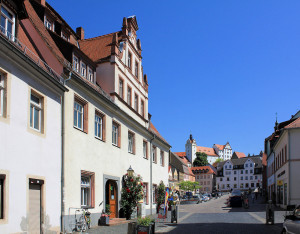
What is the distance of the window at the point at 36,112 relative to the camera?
1384cm

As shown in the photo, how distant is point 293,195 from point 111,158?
19.9 metres

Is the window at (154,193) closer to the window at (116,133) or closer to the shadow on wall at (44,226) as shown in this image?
the window at (116,133)

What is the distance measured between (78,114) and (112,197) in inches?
259

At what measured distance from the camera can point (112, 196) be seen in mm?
22531

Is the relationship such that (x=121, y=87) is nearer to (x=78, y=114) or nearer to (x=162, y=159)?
(x=78, y=114)

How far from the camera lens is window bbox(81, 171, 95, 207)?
18391 millimetres

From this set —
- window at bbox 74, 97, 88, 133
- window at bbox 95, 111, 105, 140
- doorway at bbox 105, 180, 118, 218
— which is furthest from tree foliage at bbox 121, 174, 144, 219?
window at bbox 74, 97, 88, 133

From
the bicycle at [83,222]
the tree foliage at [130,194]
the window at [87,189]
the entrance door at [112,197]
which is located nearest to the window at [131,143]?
the tree foliage at [130,194]

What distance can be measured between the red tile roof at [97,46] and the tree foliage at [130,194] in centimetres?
778

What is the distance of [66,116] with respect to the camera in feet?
54.3

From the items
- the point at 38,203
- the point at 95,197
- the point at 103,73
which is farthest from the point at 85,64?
the point at 38,203

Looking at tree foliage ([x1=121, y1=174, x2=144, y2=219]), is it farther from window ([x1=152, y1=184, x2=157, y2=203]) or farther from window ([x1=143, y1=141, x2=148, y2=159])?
window ([x1=152, y1=184, x2=157, y2=203])

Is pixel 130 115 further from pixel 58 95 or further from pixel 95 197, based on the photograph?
pixel 58 95

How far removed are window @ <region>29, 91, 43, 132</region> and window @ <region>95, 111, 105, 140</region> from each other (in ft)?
19.3
